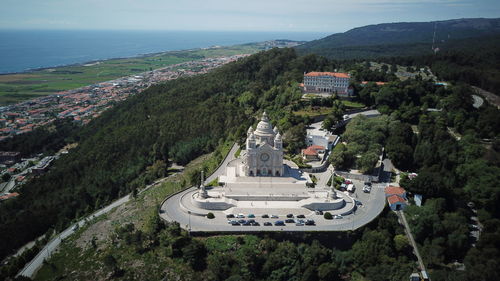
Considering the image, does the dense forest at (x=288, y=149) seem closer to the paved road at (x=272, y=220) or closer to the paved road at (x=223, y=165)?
the paved road at (x=272, y=220)

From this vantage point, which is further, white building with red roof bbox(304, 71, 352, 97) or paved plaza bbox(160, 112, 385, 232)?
white building with red roof bbox(304, 71, 352, 97)

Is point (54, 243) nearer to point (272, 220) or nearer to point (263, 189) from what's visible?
point (263, 189)

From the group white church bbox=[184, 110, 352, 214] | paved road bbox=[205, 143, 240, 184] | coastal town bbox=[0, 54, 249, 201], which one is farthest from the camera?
coastal town bbox=[0, 54, 249, 201]

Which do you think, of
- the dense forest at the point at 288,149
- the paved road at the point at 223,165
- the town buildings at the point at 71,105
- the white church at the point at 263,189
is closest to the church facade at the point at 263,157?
the white church at the point at 263,189

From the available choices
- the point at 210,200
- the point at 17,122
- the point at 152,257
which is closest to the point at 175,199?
the point at 210,200

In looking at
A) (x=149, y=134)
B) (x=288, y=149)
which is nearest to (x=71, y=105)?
(x=149, y=134)

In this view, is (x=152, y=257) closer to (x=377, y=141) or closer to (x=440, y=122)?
(x=377, y=141)

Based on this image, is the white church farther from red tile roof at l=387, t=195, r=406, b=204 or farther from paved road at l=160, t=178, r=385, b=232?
red tile roof at l=387, t=195, r=406, b=204

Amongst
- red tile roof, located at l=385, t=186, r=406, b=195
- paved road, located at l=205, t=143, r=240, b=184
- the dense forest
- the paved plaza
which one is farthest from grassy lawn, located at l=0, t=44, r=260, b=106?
red tile roof, located at l=385, t=186, r=406, b=195
